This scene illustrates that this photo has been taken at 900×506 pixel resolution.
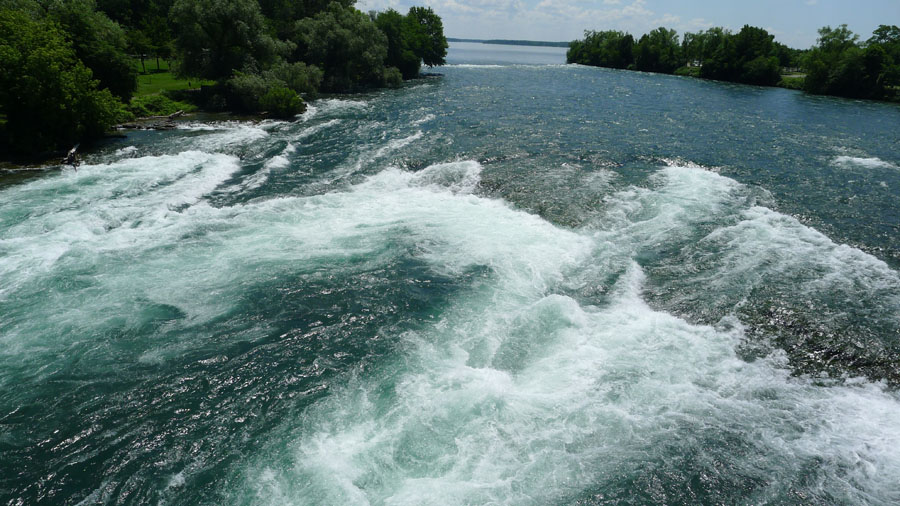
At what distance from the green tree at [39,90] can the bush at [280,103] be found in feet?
48.8

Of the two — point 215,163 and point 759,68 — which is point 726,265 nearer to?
point 215,163

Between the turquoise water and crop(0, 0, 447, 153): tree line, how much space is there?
4.78 meters

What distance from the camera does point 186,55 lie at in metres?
47.7

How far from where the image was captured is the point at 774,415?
11.0 meters

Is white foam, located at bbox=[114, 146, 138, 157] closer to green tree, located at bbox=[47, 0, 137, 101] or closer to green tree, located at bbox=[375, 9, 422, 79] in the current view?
green tree, located at bbox=[47, 0, 137, 101]

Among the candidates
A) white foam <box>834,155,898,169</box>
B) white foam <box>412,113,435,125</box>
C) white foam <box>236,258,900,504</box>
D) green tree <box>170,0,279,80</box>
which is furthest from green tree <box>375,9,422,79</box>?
white foam <box>236,258,900,504</box>

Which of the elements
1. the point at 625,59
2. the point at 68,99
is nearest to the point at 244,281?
the point at 68,99

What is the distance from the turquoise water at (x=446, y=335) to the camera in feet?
31.5

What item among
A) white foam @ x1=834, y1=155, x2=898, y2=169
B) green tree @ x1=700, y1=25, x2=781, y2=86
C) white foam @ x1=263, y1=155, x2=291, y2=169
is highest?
green tree @ x1=700, y1=25, x2=781, y2=86

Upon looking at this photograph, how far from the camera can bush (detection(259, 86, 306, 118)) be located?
43250 mm

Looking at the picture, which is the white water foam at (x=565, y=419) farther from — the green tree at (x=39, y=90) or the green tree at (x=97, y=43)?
the green tree at (x=97, y=43)

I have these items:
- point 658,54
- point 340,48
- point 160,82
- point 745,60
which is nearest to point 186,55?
point 160,82

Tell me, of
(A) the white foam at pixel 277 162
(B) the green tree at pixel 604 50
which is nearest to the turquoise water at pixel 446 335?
(A) the white foam at pixel 277 162

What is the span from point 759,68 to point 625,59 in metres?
50.4
